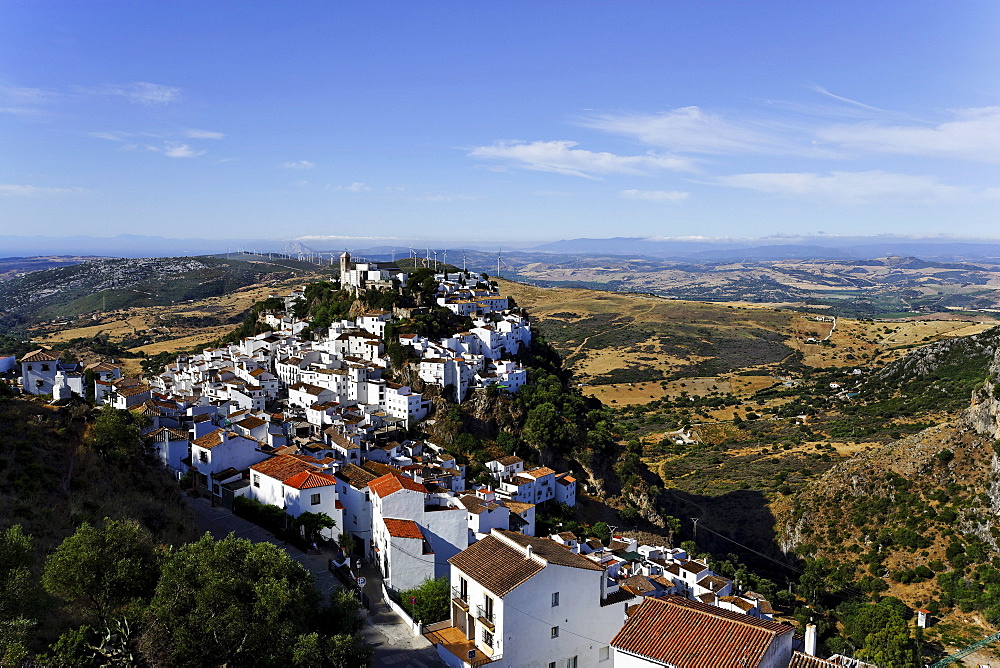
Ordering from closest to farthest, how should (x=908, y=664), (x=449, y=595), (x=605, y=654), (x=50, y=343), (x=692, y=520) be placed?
(x=605, y=654) → (x=449, y=595) → (x=908, y=664) → (x=692, y=520) → (x=50, y=343)

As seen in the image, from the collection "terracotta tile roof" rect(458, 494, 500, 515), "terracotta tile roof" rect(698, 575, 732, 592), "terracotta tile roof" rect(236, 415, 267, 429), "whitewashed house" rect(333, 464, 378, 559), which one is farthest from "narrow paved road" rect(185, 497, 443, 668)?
"terracotta tile roof" rect(698, 575, 732, 592)

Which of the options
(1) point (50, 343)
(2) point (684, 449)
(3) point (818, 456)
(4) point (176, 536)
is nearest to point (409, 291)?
(2) point (684, 449)

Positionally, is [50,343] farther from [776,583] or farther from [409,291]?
[776,583]

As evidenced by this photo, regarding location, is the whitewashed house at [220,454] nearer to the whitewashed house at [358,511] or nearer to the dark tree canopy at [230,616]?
the whitewashed house at [358,511]

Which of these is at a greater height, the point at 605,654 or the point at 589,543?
the point at 605,654

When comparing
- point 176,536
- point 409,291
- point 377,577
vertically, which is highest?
point 409,291

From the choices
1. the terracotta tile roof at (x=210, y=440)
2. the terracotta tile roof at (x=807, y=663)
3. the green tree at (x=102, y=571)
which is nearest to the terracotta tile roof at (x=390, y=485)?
the terracotta tile roof at (x=210, y=440)
